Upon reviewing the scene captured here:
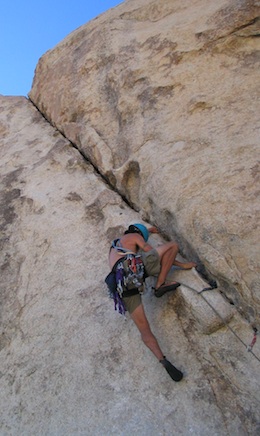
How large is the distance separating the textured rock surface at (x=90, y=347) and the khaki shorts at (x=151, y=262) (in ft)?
1.15

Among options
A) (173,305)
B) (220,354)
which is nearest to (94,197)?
(173,305)

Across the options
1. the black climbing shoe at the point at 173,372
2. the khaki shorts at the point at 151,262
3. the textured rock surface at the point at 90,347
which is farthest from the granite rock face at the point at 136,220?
the khaki shorts at the point at 151,262

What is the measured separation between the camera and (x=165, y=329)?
153 inches

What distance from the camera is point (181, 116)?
5035mm

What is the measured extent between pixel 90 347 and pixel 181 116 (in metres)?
3.22

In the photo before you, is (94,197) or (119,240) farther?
(94,197)

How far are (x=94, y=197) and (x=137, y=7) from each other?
4387 millimetres

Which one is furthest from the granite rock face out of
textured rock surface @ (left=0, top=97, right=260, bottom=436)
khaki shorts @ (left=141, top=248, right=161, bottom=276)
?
khaki shorts @ (left=141, top=248, right=161, bottom=276)

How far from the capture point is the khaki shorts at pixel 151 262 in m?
3.92

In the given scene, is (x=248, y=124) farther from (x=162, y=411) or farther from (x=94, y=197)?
(x=162, y=411)

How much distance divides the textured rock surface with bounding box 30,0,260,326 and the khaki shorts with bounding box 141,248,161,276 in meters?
0.44

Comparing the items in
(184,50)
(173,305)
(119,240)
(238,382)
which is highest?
(184,50)

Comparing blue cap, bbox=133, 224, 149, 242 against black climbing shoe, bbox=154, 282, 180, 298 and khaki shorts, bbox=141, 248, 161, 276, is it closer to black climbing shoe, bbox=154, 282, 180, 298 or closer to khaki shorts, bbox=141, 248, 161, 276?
khaki shorts, bbox=141, 248, 161, 276

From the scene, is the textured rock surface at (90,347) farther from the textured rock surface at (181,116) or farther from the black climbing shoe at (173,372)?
the textured rock surface at (181,116)
